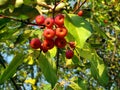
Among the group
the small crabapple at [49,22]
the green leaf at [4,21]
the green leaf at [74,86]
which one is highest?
the small crabapple at [49,22]

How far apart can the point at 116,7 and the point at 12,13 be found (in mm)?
9975

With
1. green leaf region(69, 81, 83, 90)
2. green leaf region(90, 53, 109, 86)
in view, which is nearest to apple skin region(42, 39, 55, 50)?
green leaf region(90, 53, 109, 86)

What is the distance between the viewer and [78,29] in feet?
8.05

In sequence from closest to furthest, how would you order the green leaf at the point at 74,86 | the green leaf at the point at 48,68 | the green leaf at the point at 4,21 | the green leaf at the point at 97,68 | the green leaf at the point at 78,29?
the green leaf at the point at 78,29, the green leaf at the point at 4,21, the green leaf at the point at 48,68, the green leaf at the point at 97,68, the green leaf at the point at 74,86

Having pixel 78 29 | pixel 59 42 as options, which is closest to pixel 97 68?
pixel 59 42

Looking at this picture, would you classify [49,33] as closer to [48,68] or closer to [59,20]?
[59,20]

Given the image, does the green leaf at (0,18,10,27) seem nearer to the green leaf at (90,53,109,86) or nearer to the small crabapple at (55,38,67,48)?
the small crabapple at (55,38,67,48)

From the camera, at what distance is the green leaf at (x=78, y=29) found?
7.91ft

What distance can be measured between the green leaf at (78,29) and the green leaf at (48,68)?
0.57 m

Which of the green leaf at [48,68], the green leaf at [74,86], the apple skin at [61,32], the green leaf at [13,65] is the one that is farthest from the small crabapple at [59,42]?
the green leaf at [74,86]

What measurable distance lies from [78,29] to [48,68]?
0.63 meters

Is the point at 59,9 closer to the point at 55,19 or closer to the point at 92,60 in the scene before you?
the point at 55,19

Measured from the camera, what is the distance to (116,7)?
12258mm

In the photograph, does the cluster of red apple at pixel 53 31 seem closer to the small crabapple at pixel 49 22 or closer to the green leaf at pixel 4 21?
the small crabapple at pixel 49 22
